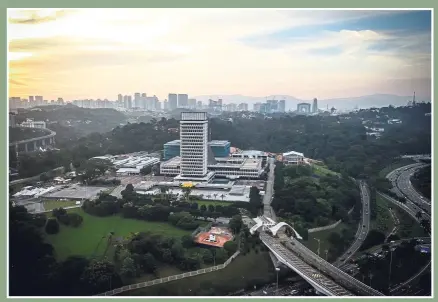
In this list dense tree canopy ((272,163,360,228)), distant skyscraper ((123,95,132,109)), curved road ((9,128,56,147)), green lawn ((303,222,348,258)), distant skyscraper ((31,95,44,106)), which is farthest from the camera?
distant skyscraper ((123,95,132,109))

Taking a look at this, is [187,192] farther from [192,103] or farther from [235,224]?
[192,103]

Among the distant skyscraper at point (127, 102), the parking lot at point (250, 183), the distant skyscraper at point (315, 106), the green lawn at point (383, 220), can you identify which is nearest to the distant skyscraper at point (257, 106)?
the distant skyscraper at point (315, 106)

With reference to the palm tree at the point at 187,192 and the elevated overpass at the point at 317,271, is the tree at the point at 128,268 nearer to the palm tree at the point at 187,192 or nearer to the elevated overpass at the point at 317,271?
the elevated overpass at the point at 317,271

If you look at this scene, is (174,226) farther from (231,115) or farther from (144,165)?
(231,115)

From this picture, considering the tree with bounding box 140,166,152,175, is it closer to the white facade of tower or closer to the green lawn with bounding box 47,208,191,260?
the white facade of tower

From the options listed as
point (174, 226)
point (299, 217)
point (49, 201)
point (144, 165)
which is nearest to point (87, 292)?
point (174, 226)

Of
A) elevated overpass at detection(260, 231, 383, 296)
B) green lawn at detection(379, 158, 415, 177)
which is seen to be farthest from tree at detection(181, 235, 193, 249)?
green lawn at detection(379, 158, 415, 177)
